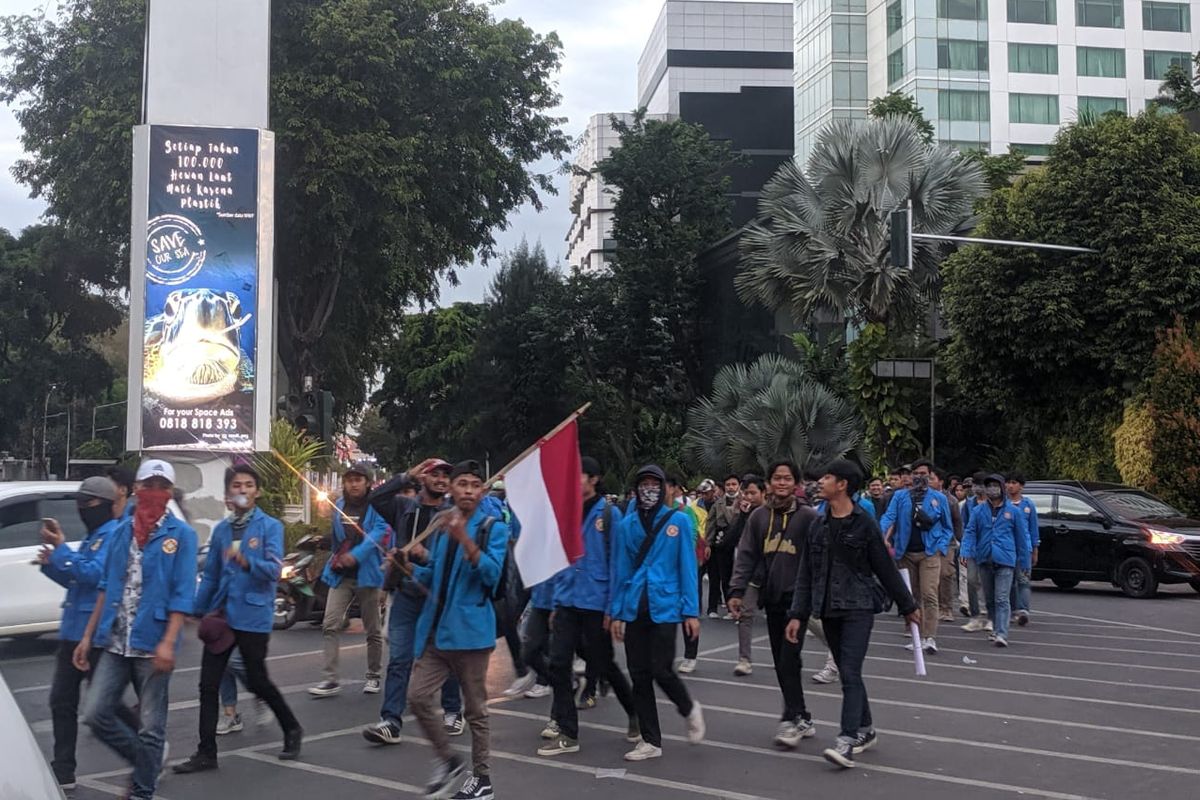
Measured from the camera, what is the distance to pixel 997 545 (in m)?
13.9

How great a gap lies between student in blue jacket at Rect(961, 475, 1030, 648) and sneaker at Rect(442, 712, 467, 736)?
7036mm

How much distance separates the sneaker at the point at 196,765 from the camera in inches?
303

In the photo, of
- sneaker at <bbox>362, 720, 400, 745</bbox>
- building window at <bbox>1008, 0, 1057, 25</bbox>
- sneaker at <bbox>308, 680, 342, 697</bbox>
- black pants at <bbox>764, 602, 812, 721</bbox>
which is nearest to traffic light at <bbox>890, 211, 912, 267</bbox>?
sneaker at <bbox>308, 680, 342, 697</bbox>

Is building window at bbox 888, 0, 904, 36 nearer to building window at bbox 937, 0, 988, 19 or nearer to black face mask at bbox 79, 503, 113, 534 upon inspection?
building window at bbox 937, 0, 988, 19

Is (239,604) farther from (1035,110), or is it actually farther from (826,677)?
(1035,110)

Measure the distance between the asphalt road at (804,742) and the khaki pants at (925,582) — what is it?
1.26ft

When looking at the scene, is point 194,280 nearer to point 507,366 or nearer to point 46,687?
point 46,687

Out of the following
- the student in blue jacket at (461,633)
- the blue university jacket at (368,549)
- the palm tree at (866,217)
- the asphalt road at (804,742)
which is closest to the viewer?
the student in blue jacket at (461,633)

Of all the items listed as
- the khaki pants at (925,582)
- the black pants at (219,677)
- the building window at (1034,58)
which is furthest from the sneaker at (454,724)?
the building window at (1034,58)

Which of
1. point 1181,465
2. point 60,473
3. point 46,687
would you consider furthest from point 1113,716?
point 60,473

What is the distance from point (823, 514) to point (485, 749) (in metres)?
2.74

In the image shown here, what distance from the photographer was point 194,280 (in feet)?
79.6

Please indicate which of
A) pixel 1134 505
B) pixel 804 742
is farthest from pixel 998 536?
pixel 1134 505

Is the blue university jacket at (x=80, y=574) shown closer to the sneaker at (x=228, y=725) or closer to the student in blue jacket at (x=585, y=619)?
the sneaker at (x=228, y=725)
